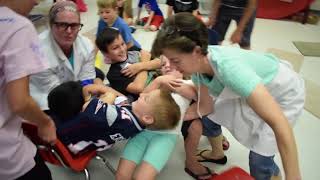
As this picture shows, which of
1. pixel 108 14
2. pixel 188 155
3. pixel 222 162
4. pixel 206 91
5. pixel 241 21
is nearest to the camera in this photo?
pixel 206 91

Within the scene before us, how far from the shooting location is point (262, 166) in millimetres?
1457

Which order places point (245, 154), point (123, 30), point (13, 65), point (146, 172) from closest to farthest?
point (13, 65) < point (146, 172) < point (245, 154) < point (123, 30)

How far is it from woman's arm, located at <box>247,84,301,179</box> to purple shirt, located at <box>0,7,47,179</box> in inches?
26.1

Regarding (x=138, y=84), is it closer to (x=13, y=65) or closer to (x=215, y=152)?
(x=215, y=152)

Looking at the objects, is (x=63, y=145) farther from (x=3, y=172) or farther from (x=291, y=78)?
(x=291, y=78)

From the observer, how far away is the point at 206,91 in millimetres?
1484

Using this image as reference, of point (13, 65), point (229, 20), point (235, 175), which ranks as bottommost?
point (235, 175)

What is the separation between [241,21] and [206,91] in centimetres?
111

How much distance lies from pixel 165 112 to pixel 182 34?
0.47m

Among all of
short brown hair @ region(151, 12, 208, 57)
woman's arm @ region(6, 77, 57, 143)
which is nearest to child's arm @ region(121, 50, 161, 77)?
short brown hair @ region(151, 12, 208, 57)

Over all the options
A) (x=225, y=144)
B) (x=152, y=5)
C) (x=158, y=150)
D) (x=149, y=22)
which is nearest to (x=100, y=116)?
(x=158, y=150)

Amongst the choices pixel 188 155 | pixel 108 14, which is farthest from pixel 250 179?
pixel 108 14

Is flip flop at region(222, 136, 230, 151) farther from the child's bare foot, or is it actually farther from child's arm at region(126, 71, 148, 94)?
child's arm at region(126, 71, 148, 94)

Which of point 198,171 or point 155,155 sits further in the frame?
point 198,171
